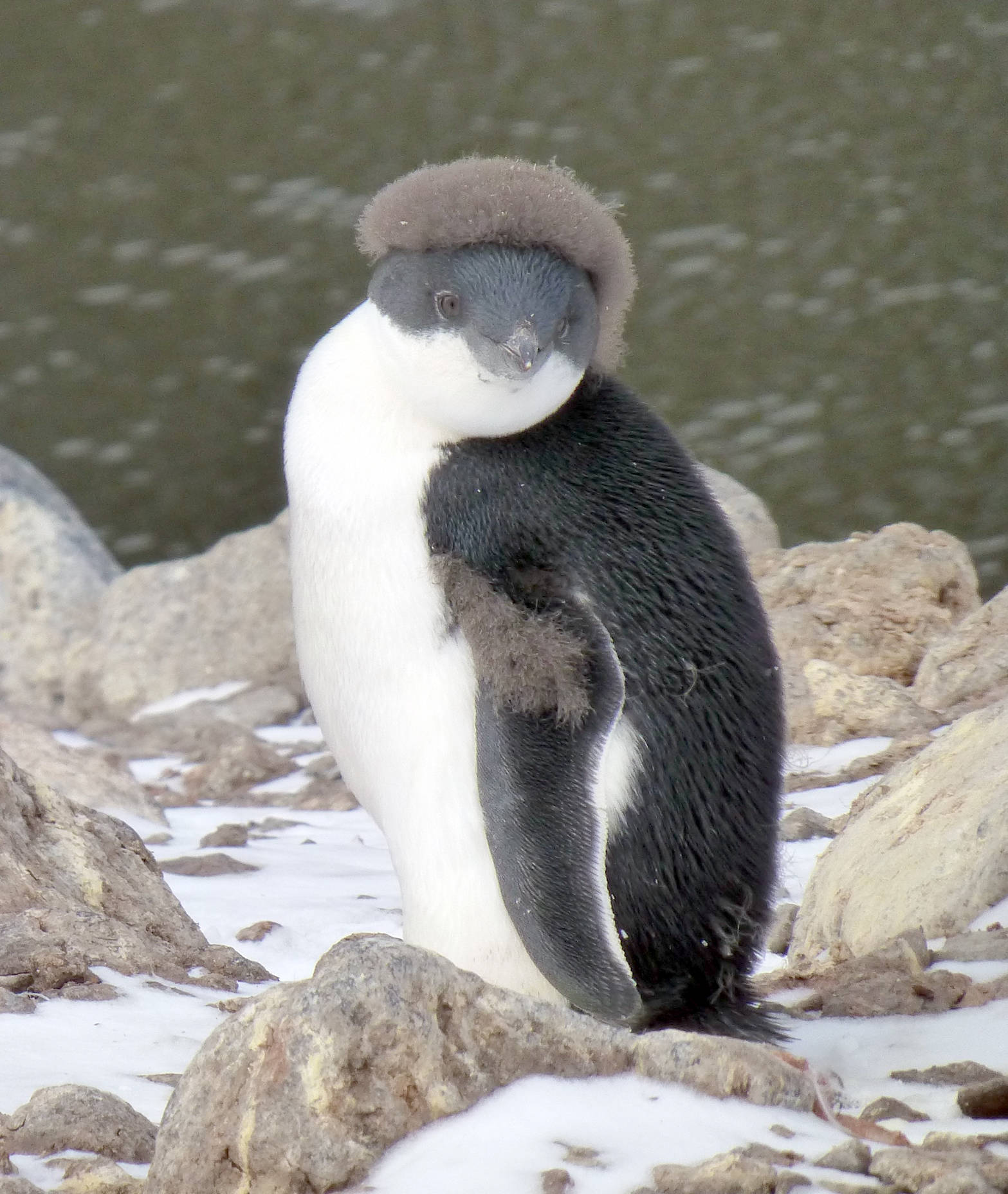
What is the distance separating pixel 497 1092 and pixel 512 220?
1.28m

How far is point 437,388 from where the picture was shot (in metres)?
2.71

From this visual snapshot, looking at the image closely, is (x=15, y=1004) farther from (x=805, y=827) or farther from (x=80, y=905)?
(x=805, y=827)

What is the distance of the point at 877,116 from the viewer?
12.2m

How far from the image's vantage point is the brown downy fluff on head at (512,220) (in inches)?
105

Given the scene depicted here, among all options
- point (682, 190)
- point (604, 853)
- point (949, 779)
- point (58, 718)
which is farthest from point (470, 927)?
point (682, 190)

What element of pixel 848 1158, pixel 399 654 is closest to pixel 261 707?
pixel 399 654

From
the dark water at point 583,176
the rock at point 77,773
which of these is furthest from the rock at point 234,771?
→ the dark water at point 583,176

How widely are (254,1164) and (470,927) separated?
3.01 feet

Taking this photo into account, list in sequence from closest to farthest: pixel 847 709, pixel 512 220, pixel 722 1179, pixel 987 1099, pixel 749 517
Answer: pixel 722 1179
pixel 987 1099
pixel 512 220
pixel 847 709
pixel 749 517

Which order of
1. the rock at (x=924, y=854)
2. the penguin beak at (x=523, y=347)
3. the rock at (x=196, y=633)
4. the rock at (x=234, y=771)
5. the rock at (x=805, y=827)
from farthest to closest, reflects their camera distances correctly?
the rock at (x=196, y=633)
the rock at (x=234, y=771)
the rock at (x=805, y=827)
the rock at (x=924, y=854)
the penguin beak at (x=523, y=347)

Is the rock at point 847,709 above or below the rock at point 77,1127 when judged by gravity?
above

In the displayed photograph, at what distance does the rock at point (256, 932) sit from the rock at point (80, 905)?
221mm

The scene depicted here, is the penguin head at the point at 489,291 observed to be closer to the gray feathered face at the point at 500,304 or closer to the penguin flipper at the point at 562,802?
the gray feathered face at the point at 500,304

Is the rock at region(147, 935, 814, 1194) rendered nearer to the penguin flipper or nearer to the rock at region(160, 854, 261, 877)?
the penguin flipper
